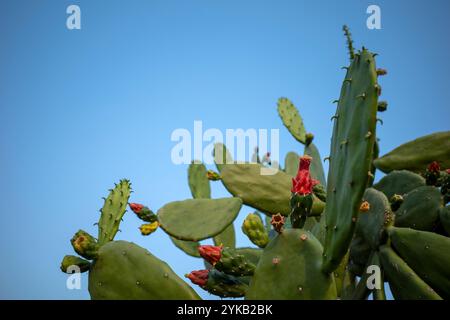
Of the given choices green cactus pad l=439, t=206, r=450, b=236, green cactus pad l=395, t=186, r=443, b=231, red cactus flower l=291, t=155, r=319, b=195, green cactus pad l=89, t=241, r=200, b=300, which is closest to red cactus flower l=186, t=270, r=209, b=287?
green cactus pad l=89, t=241, r=200, b=300

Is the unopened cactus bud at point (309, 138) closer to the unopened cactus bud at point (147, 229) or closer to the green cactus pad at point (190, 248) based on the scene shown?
the green cactus pad at point (190, 248)

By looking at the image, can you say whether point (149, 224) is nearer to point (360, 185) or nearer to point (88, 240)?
point (88, 240)

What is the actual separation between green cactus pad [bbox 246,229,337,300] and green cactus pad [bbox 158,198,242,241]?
94 cm

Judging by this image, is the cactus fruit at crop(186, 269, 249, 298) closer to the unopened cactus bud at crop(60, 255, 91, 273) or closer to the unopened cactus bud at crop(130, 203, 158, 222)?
the unopened cactus bud at crop(60, 255, 91, 273)

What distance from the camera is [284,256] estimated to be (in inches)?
A: 63.6

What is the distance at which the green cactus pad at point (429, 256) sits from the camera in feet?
6.63

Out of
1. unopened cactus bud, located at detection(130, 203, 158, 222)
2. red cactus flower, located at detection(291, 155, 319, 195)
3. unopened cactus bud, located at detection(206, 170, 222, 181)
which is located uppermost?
red cactus flower, located at detection(291, 155, 319, 195)

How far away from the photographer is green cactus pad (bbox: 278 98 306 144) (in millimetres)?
3615

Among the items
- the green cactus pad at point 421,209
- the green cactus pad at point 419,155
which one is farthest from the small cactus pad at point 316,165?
the green cactus pad at point 421,209

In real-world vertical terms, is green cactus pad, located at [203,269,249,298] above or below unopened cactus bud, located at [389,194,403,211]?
below

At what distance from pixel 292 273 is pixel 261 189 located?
1309mm

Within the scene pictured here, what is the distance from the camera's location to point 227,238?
3.30 meters
